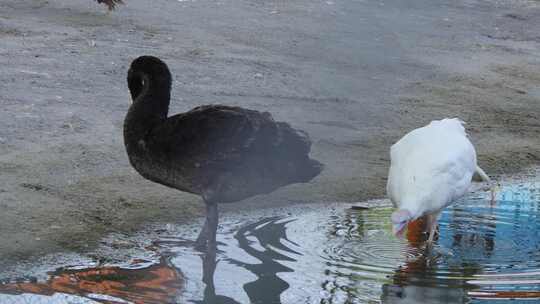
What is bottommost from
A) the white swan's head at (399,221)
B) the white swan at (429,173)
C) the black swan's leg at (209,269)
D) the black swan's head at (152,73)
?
the black swan's leg at (209,269)

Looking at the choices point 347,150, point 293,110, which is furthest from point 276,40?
point 347,150

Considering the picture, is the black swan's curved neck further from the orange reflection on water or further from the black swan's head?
the orange reflection on water

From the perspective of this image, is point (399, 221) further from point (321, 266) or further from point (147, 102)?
point (147, 102)

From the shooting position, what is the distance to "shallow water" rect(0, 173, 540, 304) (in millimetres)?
5988

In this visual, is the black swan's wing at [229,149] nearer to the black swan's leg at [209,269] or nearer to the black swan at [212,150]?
the black swan at [212,150]

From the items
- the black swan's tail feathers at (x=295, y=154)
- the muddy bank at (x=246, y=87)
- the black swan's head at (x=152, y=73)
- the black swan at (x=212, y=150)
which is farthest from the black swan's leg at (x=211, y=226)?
the black swan's head at (x=152, y=73)

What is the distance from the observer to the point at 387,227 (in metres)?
7.52

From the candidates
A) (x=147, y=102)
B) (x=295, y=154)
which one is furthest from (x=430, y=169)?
(x=147, y=102)

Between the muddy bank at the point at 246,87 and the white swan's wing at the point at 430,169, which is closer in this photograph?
the white swan's wing at the point at 430,169

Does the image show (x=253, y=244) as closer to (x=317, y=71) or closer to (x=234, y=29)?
(x=317, y=71)

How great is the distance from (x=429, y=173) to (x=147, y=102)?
5.83 ft

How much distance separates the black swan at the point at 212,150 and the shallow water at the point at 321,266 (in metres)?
0.36

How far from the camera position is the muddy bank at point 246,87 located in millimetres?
7613

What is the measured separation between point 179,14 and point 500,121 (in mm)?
4658
